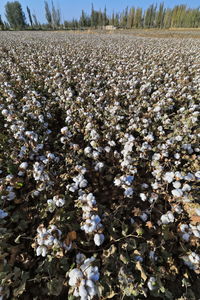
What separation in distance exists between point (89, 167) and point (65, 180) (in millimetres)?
408

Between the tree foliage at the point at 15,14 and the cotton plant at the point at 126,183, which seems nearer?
the cotton plant at the point at 126,183

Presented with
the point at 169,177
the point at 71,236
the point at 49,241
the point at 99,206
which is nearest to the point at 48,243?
the point at 49,241

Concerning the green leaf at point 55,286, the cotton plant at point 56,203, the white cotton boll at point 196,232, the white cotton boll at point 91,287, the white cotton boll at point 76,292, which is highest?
the white cotton boll at point 91,287

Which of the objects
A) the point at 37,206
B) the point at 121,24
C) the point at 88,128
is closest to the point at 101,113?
the point at 88,128

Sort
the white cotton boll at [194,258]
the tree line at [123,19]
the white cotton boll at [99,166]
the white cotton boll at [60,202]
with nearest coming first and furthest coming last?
the white cotton boll at [194,258] → the white cotton boll at [60,202] → the white cotton boll at [99,166] → the tree line at [123,19]

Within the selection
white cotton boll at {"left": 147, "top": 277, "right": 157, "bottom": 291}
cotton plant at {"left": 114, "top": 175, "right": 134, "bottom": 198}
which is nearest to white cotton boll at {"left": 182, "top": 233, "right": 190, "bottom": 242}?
white cotton boll at {"left": 147, "top": 277, "right": 157, "bottom": 291}

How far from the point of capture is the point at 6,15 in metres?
63.1

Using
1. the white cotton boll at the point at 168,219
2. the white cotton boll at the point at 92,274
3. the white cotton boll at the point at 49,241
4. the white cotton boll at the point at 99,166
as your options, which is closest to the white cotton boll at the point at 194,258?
the white cotton boll at the point at 168,219

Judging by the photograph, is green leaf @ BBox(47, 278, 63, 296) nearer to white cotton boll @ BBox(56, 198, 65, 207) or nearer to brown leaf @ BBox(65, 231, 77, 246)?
brown leaf @ BBox(65, 231, 77, 246)

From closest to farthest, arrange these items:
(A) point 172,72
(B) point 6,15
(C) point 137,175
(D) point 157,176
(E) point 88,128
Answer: (D) point 157,176 < (C) point 137,175 < (E) point 88,128 < (A) point 172,72 < (B) point 6,15

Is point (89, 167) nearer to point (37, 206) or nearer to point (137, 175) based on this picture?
point (137, 175)

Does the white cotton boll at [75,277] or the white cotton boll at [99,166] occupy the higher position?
the white cotton boll at [75,277]

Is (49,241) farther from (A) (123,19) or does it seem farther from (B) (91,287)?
(A) (123,19)

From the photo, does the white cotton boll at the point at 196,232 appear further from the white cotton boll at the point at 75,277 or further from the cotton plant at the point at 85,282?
the white cotton boll at the point at 75,277
